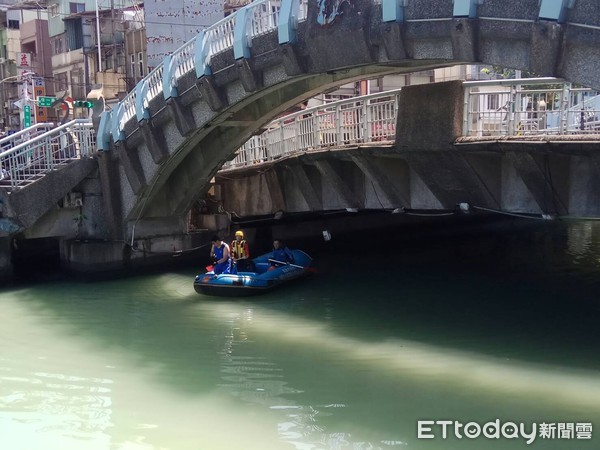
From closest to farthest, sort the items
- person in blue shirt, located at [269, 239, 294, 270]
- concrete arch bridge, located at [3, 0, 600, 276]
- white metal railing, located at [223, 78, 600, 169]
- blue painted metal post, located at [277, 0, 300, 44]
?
concrete arch bridge, located at [3, 0, 600, 276] < white metal railing, located at [223, 78, 600, 169] < blue painted metal post, located at [277, 0, 300, 44] < person in blue shirt, located at [269, 239, 294, 270]

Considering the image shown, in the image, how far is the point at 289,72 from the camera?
601 inches

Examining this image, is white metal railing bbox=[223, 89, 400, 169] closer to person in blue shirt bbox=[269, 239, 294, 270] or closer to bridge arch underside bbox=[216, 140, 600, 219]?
bridge arch underside bbox=[216, 140, 600, 219]

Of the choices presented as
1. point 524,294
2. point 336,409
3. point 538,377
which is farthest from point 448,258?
point 336,409

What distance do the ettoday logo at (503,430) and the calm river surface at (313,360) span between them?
0.04 m

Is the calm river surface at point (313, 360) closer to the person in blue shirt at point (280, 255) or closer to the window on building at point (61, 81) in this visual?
the person in blue shirt at point (280, 255)

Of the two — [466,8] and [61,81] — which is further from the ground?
[61,81]

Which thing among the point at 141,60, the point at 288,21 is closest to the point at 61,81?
the point at 141,60

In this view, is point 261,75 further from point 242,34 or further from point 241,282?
point 241,282

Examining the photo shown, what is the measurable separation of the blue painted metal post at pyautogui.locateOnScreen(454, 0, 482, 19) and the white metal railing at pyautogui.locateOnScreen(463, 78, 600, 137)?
2.07 metres

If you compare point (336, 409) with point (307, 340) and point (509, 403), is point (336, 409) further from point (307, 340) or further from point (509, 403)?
point (307, 340)

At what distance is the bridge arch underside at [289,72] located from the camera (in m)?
10.7

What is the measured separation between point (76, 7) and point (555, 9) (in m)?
39.1

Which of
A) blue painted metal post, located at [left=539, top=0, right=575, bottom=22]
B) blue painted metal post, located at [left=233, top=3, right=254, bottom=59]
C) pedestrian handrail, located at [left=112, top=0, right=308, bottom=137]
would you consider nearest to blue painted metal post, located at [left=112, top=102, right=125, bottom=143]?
pedestrian handrail, located at [left=112, top=0, right=308, bottom=137]

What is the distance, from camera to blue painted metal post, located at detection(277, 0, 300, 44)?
48.6 ft
